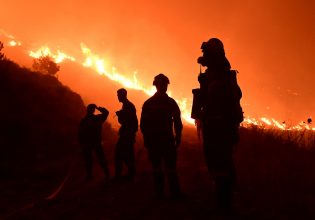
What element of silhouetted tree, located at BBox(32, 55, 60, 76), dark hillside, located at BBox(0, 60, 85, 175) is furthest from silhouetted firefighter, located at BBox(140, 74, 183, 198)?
silhouetted tree, located at BBox(32, 55, 60, 76)

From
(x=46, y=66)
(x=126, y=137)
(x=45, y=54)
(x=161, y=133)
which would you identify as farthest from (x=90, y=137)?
(x=45, y=54)

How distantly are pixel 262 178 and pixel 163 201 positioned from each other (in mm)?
2610

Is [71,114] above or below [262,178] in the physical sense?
above

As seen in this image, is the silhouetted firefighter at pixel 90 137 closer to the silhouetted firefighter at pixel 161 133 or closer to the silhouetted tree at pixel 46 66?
the silhouetted firefighter at pixel 161 133

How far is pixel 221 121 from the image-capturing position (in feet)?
18.2

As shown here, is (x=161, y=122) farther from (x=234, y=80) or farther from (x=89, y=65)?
(x=89, y=65)

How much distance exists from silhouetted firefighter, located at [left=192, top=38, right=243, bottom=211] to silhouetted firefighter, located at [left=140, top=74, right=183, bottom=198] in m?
1.56

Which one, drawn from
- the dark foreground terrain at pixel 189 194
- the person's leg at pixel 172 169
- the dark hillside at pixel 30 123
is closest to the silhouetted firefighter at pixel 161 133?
the person's leg at pixel 172 169

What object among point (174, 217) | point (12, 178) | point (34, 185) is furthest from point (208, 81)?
point (12, 178)

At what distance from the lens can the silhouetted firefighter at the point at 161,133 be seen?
7117 mm

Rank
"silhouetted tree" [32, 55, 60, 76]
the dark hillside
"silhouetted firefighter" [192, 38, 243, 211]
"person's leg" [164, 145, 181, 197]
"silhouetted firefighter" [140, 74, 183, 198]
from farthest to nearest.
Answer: "silhouetted tree" [32, 55, 60, 76]
the dark hillside
"silhouetted firefighter" [140, 74, 183, 198]
"person's leg" [164, 145, 181, 197]
"silhouetted firefighter" [192, 38, 243, 211]

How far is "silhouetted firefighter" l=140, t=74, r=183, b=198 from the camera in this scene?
280 inches

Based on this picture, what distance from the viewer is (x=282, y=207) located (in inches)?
239

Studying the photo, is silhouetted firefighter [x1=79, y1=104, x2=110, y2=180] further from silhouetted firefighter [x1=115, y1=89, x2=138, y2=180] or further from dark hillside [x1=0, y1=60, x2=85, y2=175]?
dark hillside [x1=0, y1=60, x2=85, y2=175]
